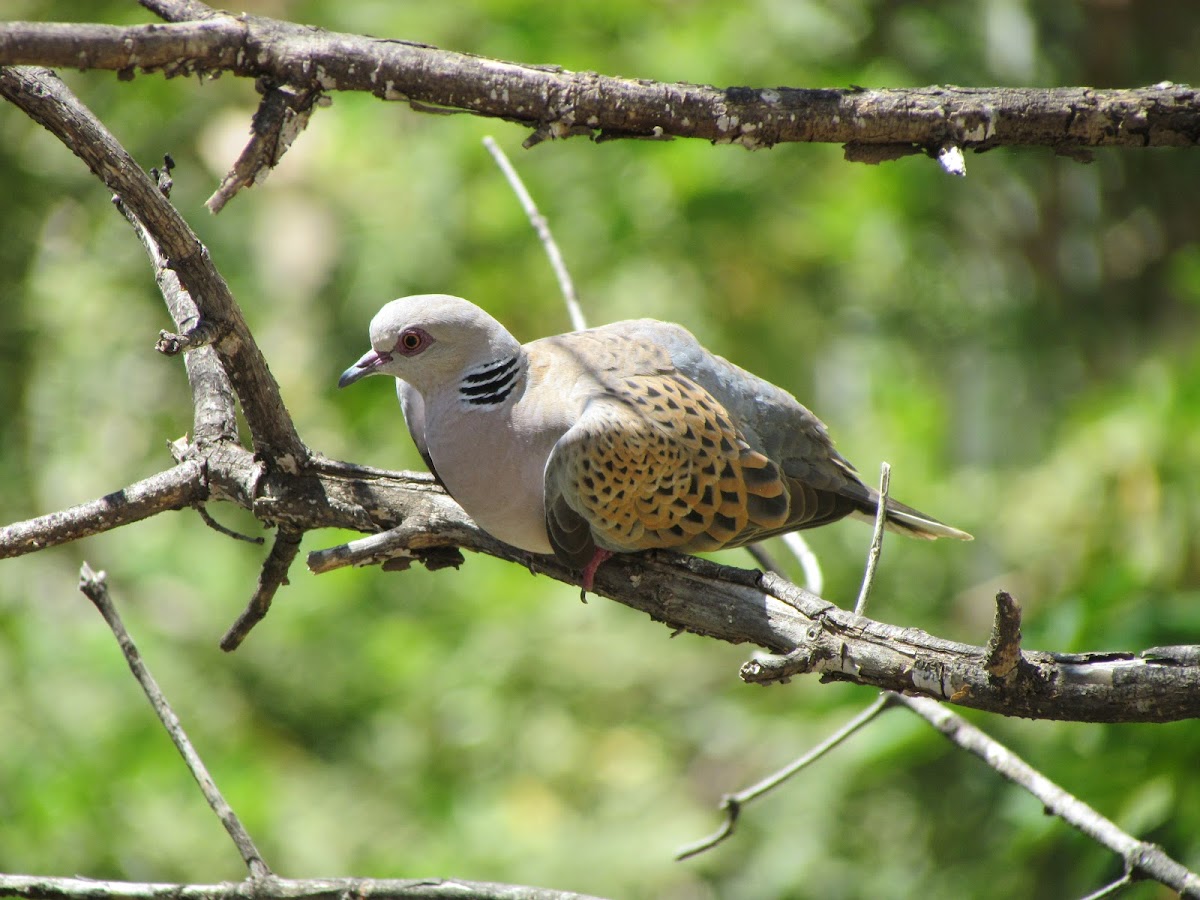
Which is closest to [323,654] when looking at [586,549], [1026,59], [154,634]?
[154,634]

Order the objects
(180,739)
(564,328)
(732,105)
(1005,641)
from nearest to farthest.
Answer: (1005,641) → (732,105) → (180,739) → (564,328)

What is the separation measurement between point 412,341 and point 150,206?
2.68 ft

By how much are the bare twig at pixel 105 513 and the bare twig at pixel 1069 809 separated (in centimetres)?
150

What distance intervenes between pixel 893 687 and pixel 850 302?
3997 mm

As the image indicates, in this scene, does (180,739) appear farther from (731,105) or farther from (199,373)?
(731,105)

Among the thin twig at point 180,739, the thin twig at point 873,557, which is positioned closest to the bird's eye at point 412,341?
the thin twig at point 180,739

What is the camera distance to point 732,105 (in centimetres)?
190

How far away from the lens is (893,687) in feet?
5.98

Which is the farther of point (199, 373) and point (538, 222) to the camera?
point (538, 222)

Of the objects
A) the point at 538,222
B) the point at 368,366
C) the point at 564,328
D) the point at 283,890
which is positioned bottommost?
the point at 283,890

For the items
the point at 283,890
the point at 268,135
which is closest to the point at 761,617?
the point at 283,890

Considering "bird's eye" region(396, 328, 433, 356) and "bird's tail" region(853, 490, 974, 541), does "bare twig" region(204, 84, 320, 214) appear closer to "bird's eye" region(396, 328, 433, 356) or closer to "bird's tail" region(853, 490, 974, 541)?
"bird's eye" region(396, 328, 433, 356)

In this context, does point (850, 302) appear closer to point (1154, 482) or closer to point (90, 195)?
point (1154, 482)

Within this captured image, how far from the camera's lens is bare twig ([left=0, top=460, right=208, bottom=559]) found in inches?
80.5
